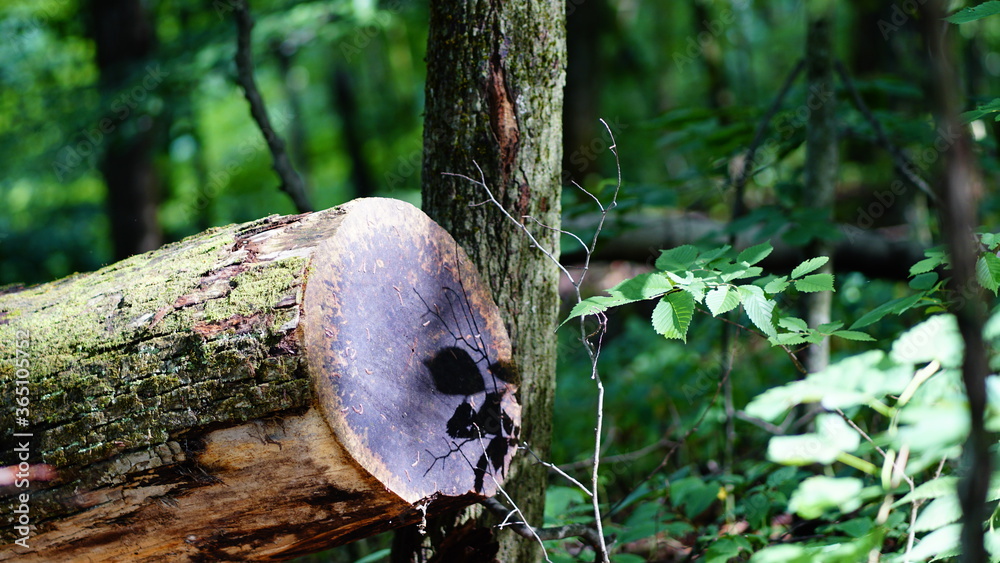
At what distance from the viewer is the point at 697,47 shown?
19.2 ft

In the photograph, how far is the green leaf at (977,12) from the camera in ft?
4.84

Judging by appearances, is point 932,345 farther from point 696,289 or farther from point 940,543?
point 696,289

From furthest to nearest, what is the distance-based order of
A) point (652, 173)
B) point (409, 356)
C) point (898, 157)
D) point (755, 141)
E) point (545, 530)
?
point (652, 173) → point (755, 141) → point (898, 157) → point (545, 530) → point (409, 356)

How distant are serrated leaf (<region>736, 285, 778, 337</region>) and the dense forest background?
38 cm

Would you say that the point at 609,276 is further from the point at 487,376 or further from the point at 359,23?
the point at 487,376

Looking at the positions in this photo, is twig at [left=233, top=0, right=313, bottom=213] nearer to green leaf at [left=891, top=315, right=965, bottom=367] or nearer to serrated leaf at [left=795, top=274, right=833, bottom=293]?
serrated leaf at [left=795, top=274, right=833, bottom=293]

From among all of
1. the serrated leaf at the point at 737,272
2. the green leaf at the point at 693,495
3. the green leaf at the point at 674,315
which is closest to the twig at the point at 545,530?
the green leaf at the point at 693,495

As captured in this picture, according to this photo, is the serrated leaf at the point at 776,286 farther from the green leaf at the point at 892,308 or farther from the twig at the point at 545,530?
→ the twig at the point at 545,530

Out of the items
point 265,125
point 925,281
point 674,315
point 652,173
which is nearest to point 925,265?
point 925,281

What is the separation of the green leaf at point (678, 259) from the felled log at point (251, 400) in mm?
557

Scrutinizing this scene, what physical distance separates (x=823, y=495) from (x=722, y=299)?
53 centimetres

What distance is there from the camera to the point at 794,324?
5.08 ft

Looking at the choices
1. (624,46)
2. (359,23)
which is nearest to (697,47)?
(624,46)

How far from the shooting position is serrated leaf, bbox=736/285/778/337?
1474 millimetres
